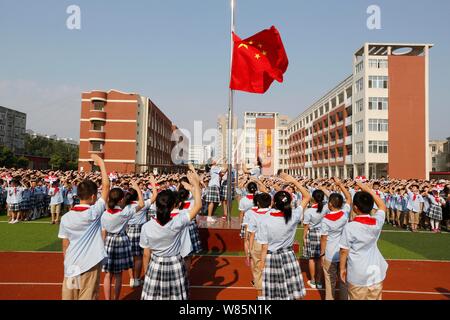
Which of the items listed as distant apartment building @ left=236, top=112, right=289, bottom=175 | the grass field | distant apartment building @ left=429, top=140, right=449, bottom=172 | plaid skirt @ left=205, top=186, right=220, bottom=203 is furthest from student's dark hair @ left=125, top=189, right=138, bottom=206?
distant apartment building @ left=429, top=140, right=449, bottom=172

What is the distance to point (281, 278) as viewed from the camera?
157 inches

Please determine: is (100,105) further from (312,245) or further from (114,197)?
(312,245)

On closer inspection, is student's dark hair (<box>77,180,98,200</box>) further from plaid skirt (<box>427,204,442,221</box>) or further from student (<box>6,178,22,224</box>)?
plaid skirt (<box>427,204,442,221</box>)

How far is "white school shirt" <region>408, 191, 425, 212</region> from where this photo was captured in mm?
11836

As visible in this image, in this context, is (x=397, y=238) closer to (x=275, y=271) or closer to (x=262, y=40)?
(x=262, y=40)

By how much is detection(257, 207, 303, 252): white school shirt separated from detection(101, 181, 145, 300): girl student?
187cm

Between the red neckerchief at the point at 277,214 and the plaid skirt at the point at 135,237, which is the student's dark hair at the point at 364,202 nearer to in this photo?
the red neckerchief at the point at 277,214

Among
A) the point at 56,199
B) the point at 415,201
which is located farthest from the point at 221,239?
the point at 415,201

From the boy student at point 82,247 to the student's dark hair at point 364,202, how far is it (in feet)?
9.58

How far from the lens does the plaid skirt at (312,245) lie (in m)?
5.88

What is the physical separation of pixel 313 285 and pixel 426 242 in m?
6.20

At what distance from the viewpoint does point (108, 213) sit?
4875 millimetres

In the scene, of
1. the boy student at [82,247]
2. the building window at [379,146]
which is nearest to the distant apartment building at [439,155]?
the building window at [379,146]

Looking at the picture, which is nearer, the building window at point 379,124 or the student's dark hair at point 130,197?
the student's dark hair at point 130,197
